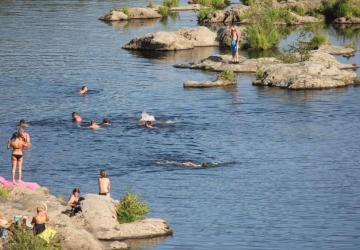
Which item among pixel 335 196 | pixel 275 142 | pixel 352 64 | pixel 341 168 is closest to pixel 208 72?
pixel 352 64

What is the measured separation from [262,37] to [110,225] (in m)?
49.8

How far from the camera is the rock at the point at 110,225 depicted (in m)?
36.3

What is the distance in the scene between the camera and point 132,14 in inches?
4168

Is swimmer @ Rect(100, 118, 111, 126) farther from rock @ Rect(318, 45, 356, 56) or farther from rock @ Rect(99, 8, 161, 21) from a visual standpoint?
rock @ Rect(99, 8, 161, 21)

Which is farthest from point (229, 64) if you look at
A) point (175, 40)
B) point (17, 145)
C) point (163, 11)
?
point (163, 11)

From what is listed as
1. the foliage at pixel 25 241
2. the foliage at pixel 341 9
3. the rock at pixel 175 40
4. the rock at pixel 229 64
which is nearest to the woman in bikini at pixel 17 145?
the foliage at pixel 25 241

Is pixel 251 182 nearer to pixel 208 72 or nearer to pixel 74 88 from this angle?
pixel 74 88

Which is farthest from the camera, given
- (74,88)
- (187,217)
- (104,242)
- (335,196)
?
(74,88)

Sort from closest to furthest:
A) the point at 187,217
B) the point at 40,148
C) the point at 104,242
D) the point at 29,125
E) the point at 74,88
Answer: the point at 104,242 → the point at 187,217 → the point at 40,148 → the point at 29,125 → the point at 74,88

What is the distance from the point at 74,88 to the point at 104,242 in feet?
106

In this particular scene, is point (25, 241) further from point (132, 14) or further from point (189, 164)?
point (132, 14)

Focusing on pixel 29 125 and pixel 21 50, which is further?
pixel 21 50

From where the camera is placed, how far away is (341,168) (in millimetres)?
47125

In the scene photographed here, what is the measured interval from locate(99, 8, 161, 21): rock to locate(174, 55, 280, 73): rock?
91.3 feet
